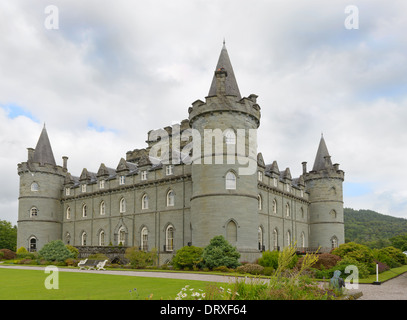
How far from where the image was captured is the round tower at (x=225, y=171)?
3039 centimetres

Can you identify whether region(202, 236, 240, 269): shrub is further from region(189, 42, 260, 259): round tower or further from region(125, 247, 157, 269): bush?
region(125, 247, 157, 269): bush

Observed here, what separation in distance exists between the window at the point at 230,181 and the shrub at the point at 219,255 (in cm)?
471

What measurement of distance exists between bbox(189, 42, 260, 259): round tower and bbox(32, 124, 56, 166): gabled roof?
78.7ft

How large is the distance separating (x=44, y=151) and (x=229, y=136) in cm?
2759

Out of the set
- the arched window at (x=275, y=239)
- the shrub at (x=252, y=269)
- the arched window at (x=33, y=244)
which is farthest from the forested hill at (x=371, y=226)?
the shrub at (x=252, y=269)

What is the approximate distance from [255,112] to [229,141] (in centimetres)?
377

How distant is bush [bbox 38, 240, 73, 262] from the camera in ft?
112

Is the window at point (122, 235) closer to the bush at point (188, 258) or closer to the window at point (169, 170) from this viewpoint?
the window at point (169, 170)

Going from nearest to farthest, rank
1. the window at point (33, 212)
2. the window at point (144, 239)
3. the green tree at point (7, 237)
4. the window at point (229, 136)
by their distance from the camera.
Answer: the window at point (229, 136)
the window at point (144, 239)
the window at point (33, 212)
the green tree at point (7, 237)

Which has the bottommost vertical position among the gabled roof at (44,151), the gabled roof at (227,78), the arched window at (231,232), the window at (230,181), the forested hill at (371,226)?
the forested hill at (371,226)

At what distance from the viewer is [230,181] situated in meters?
31.1
